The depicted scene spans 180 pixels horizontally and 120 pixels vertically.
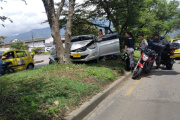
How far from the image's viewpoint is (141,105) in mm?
4523

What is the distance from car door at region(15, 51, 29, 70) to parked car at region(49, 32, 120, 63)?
199 cm

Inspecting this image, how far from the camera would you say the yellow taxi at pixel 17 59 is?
33.0 feet

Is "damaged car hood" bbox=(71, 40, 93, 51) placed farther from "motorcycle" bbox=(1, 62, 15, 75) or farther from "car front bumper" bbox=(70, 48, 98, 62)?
"motorcycle" bbox=(1, 62, 15, 75)

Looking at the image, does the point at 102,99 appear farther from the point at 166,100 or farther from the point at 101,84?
the point at 166,100

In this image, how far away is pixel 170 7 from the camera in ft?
129

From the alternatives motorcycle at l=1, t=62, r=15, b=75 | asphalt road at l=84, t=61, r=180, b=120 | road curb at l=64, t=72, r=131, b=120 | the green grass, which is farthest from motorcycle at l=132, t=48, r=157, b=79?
motorcycle at l=1, t=62, r=15, b=75

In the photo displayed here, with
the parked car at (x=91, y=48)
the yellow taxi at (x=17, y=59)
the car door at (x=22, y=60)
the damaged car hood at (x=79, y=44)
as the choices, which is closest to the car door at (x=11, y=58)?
the yellow taxi at (x=17, y=59)

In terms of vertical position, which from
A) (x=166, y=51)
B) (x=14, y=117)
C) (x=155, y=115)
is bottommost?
(x=155, y=115)

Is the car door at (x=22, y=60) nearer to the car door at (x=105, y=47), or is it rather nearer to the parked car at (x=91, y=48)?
the parked car at (x=91, y=48)

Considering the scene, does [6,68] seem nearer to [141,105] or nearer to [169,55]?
[141,105]

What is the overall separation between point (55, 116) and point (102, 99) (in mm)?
1879

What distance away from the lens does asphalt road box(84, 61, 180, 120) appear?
3.89 meters

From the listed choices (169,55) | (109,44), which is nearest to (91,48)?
(109,44)

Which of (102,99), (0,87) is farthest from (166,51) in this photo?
(0,87)
